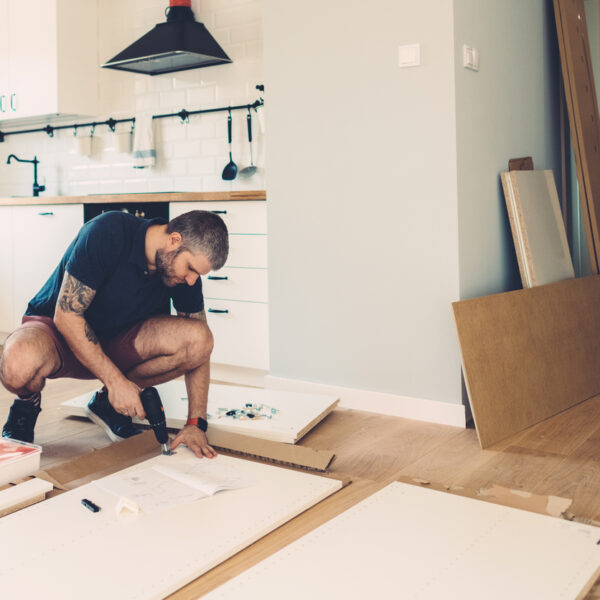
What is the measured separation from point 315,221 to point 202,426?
1.12 metres

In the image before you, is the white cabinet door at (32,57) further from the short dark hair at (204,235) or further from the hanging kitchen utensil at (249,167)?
the short dark hair at (204,235)

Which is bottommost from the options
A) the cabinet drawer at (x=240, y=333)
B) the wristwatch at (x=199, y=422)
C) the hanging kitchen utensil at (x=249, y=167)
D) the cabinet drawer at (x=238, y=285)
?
the wristwatch at (x=199, y=422)

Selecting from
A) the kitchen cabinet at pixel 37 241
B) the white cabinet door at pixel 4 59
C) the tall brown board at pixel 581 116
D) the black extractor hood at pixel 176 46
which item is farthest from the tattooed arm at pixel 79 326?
the white cabinet door at pixel 4 59

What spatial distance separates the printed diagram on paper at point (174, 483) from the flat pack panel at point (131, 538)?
2cm

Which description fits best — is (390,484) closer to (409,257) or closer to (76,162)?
(409,257)

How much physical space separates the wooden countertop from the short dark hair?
1085mm

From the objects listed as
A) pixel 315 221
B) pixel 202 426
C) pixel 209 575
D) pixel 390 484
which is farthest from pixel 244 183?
pixel 209 575

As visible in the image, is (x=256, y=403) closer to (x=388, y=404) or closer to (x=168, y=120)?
(x=388, y=404)

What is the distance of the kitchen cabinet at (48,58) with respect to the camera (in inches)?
180

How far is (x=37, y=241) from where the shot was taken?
4230mm

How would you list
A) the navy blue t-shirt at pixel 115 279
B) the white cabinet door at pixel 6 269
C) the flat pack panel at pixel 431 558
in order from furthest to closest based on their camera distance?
1. the white cabinet door at pixel 6 269
2. the navy blue t-shirt at pixel 115 279
3. the flat pack panel at pixel 431 558

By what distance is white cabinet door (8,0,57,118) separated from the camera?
15.0 ft

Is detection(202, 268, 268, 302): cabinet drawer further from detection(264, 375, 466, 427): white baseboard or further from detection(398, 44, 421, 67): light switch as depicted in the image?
detection(398, 44, 421, 67): light switch

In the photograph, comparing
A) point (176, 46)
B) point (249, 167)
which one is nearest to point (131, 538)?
point (249, 167)
